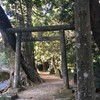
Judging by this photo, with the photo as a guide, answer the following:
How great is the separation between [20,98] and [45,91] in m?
1.13

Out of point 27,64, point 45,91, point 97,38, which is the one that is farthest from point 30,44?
point 97,38

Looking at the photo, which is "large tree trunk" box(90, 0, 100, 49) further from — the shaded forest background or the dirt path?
the dirt path

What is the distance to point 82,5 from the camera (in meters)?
5.20

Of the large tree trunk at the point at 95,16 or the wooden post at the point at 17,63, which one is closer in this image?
the large tree trunk at the point at 95,16

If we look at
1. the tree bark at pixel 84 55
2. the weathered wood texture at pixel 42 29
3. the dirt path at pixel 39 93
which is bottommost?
the dirt path at pixel 39 93

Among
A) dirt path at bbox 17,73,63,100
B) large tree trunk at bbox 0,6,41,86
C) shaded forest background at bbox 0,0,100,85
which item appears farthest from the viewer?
large tree trunk at bbox 0,6,41,86

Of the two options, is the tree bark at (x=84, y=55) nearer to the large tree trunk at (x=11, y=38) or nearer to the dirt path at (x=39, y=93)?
the dirt path at (x=39, y=93)

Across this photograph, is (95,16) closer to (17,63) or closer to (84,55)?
(84,55)

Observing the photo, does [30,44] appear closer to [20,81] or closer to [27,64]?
[27,64]

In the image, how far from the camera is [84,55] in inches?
200

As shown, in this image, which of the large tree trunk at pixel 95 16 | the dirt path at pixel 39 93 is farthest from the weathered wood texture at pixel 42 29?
the dirt path at pixel 39 93

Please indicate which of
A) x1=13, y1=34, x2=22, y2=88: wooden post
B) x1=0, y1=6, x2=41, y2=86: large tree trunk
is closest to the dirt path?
x1=13, y1=34, x2=22, y2=88: wooden post

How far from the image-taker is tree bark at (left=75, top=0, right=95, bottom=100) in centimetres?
507

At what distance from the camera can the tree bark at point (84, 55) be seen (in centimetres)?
507
